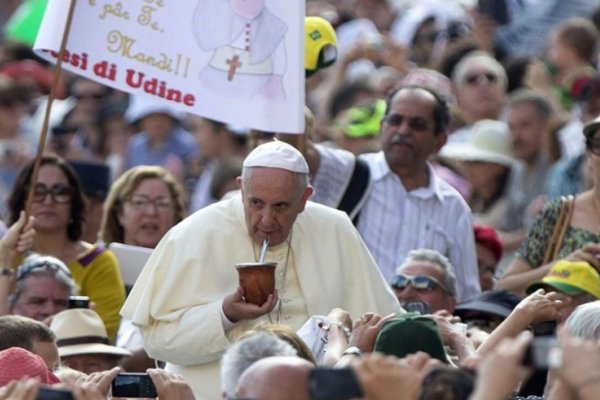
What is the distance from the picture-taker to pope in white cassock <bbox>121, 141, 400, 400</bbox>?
934cm

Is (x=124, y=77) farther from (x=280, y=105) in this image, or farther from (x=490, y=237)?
Result: (x=490, y=237)

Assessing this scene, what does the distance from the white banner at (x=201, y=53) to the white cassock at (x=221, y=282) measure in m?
0.89

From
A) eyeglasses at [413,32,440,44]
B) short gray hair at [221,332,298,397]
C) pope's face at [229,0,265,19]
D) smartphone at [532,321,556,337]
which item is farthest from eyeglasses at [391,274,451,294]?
eyeglasses at [413,32,440,44]

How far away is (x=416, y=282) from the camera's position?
10617 millimetres

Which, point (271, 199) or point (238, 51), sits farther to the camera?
point (238, 51)

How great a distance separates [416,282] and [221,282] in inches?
55.3

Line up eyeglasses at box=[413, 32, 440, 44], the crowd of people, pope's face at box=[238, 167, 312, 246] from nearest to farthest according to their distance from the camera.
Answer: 1. the crowd of people
2. pope's face at box=[238, 167, 312, 246]
3. eyeglasses at box=[413, 32, 440, 44]

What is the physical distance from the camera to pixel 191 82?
10.5m

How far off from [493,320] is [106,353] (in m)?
1.88

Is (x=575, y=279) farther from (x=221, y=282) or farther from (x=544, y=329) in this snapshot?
(x=221, y=282)

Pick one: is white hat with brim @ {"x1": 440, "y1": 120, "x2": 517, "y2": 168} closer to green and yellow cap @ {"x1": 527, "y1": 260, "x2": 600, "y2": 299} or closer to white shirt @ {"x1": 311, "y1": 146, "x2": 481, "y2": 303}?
white shirt @ {"x1": 311, "y1": 146, "x2": 481, "y2": 303}

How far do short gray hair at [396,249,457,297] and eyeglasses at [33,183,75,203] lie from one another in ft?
6.78

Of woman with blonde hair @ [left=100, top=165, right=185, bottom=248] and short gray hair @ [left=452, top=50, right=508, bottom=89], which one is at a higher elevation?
short gray hair @ [left=452, top=50, right=508, bottom=89]

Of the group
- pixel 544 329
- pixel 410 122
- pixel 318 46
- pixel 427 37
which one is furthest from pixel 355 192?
pixel 427 37
